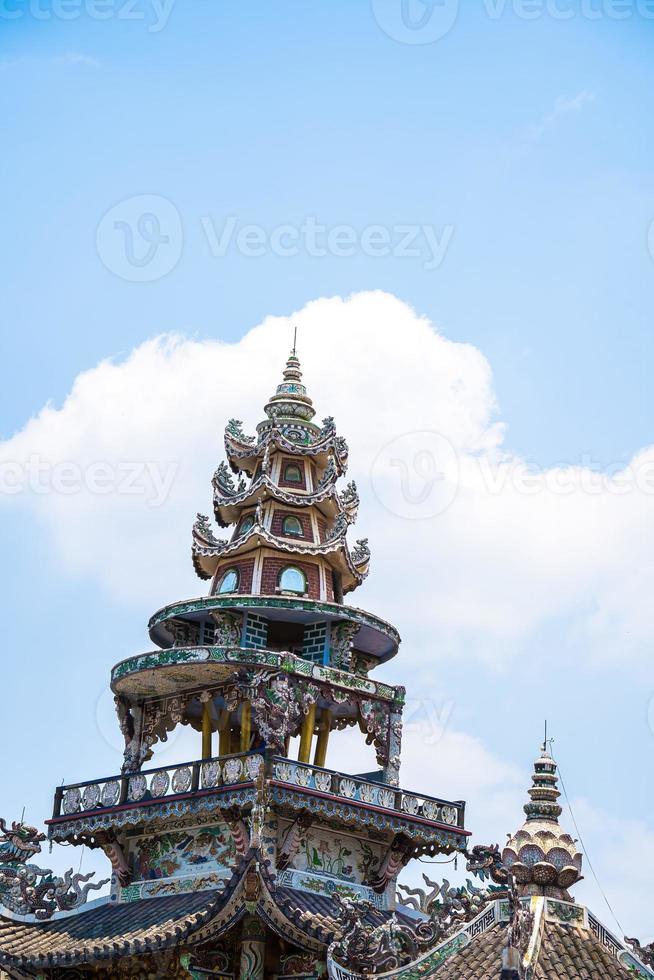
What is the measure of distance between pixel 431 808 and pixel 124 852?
728 centimetres

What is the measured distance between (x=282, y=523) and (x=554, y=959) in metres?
18.1

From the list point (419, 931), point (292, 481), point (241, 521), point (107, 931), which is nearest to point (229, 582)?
point (241, 521)

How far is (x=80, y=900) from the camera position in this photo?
131 feet

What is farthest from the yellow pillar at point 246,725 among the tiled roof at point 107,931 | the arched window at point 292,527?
the arched window at point 292,527

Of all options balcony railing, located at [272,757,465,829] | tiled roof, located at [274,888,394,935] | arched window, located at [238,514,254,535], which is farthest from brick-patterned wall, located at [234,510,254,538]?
tiled roof, located at [274,888,394,935]

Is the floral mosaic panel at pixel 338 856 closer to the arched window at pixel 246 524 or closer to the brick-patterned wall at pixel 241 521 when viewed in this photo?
the arched window at pixel 246 524

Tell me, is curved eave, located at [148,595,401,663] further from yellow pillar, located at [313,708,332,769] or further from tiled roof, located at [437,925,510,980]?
tiled roof, located at [437,925,510,980]

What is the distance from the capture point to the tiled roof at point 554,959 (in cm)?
2648

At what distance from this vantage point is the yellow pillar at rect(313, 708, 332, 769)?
135 ft

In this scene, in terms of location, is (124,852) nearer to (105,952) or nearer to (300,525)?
(105,952)

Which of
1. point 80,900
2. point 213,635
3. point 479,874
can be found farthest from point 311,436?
point 479,874

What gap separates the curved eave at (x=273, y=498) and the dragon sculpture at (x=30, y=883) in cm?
928

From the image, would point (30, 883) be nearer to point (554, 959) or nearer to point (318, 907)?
point (318, 907)

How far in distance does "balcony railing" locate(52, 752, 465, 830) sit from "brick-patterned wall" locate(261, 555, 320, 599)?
499 cm
